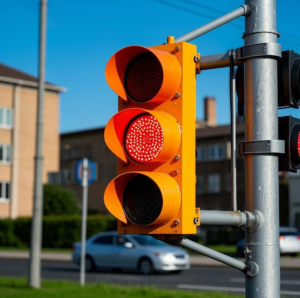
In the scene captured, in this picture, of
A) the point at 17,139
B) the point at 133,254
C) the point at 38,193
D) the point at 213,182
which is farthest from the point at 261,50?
the point at 17,139

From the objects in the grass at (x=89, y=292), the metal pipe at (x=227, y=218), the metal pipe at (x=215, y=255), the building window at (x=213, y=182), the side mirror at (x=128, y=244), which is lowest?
the grass at (x=89, y=292)

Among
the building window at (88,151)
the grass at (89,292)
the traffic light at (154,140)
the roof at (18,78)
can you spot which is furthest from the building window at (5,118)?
the traffic light at (154,140)

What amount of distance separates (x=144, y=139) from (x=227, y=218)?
52 cm

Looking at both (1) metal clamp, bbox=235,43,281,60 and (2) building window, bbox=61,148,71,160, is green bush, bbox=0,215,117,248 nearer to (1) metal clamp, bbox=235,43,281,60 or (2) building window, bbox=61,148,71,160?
(2) building window, bbox=61,148,71,160

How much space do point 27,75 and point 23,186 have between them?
11.2m

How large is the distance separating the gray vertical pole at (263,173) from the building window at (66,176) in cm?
7158

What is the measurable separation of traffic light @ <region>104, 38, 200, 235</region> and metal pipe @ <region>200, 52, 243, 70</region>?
0.24m

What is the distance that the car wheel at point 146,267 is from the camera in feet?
68.4

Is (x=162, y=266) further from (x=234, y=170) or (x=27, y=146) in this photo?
(x=27, y=146)

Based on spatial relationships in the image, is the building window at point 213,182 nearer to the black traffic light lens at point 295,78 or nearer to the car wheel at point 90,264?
the car wheel at point 90,264

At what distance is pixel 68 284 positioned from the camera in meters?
14.8

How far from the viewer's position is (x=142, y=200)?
2.85 metres

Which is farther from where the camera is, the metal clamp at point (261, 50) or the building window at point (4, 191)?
the building window at point (4, 191)

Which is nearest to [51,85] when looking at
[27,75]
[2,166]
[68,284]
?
[27,75]
